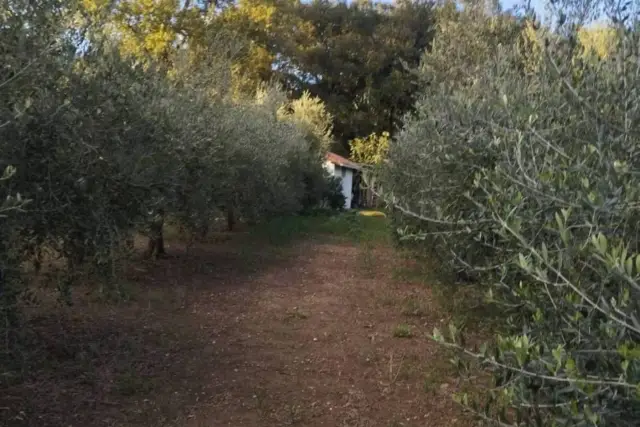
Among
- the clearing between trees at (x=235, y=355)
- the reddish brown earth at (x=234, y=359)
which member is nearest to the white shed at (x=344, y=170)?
the clearing between trees at (x=235, y=355)

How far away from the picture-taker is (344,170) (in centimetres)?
4397

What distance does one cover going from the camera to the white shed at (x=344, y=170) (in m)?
41.5

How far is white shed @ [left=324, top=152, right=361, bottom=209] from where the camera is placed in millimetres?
41531

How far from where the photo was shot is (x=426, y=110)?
33.9 ft

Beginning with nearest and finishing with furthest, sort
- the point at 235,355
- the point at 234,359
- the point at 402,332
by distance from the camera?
the point at 234,359 < the point at 235,355 < the point at 402,332

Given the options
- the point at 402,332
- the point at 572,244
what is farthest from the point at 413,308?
the point at 572,244

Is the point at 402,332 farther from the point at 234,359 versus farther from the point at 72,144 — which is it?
the point at 72,144

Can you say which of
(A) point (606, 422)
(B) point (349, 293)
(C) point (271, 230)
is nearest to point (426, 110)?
(B) point (349, 293)

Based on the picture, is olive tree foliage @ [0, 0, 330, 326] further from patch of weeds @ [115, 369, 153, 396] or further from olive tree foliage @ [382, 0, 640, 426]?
olive tree foliage @ [382, 0, 640, 426]

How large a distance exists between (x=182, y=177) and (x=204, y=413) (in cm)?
578

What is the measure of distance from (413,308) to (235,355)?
151 inches

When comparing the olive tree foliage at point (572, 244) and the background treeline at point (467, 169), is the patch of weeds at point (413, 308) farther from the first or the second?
the olive tree foliage at point (572, 244)

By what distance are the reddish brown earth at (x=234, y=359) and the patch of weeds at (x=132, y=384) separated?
0.5 inches

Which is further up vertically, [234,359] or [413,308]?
[413,308]
